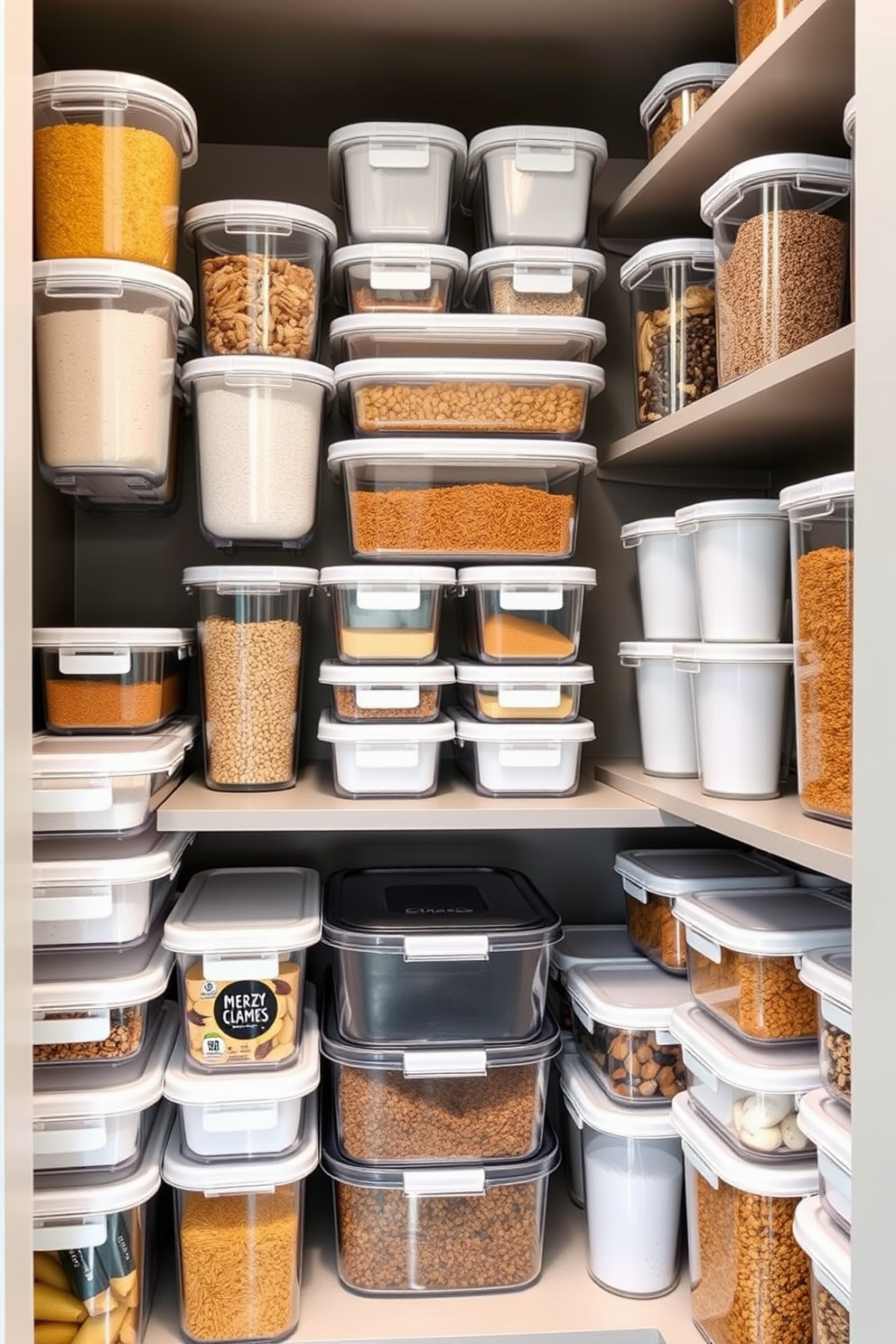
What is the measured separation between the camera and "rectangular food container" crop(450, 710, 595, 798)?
4.54 ft

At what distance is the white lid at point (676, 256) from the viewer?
53.8 inches

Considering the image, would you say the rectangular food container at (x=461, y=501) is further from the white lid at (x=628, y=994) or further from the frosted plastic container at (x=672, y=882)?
the white lid at (x=628, y=994)

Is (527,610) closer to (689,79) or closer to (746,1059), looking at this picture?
(746,1059)

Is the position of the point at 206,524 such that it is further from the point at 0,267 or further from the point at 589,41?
the point at 589,41

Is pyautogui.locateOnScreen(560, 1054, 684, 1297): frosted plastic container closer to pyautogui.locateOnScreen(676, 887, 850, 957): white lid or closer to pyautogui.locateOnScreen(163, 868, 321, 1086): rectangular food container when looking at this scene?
pyautogui.locateOnScreen(676, 887, 850, 957): white lid

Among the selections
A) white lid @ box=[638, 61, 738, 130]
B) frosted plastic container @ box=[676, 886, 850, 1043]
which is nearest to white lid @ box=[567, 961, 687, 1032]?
frosted plastic container @ box=[676, 886, 850, 1043]

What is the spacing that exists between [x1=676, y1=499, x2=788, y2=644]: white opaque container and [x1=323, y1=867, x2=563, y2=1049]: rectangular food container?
45 centimetres

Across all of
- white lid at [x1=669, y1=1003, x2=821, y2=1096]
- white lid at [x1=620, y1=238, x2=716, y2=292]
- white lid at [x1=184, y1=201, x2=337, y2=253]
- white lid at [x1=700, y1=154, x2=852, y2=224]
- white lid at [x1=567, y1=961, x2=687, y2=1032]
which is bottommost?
white lid at [x1=567, y1=961, x2=687, y2=1032]

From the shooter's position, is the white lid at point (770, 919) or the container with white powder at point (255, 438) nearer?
the white lid at point (770, 919)

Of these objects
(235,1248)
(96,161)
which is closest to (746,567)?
(96,161)

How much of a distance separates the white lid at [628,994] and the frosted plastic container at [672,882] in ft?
0.09

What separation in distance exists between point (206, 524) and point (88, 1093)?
0.69 m

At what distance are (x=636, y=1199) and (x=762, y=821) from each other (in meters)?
0.57

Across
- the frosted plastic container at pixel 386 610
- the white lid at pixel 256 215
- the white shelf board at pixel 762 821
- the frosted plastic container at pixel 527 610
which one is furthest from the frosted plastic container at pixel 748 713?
the white lid at pixel 256 215
